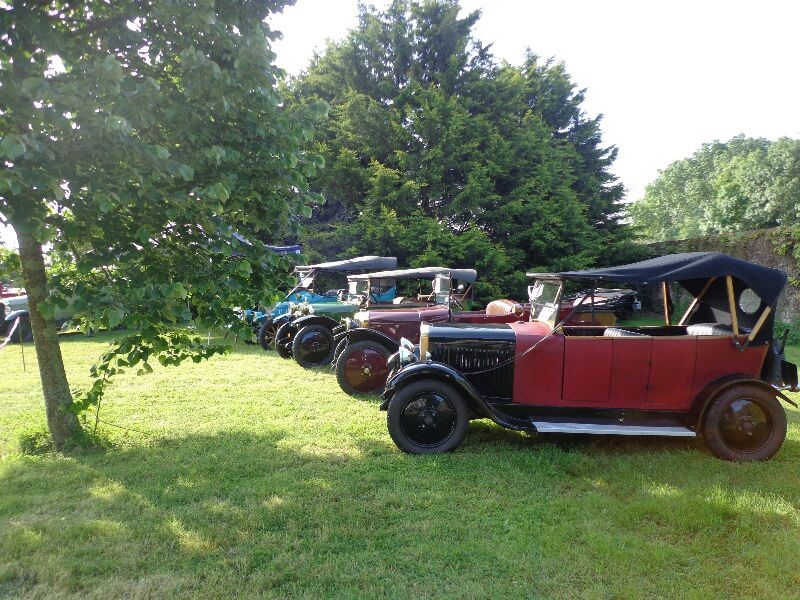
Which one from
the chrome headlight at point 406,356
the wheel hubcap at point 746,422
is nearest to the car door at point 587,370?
the wheel hubcap at point 746,422

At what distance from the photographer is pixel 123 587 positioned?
263 cm

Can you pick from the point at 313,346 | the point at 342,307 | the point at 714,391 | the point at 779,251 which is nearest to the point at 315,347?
the point at 313,346

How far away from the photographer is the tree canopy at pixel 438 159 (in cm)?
1573

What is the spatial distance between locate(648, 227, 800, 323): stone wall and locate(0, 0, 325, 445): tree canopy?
13007 millimetres

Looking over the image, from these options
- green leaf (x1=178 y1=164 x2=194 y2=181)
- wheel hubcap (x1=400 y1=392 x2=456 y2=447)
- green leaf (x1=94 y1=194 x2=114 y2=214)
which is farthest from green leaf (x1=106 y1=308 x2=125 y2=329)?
wheel hubcap (x1=400 y1=392 x2=456 y2=447)

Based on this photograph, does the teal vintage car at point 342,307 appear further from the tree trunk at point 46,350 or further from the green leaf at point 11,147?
the green leaf at point 11,147

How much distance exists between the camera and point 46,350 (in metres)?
4.48

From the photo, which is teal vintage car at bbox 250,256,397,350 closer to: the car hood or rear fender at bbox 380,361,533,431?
the car hood

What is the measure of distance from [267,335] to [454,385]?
681 centimetres

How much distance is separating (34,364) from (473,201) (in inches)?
478

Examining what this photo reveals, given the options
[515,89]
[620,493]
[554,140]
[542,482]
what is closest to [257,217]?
[542,482]

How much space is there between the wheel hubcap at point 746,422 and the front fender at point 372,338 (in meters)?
3.86

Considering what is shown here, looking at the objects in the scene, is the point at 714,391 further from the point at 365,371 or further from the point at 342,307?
the point at 342,307

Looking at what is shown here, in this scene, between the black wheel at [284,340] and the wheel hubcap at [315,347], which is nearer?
the wheel hubcap at [315,347]
